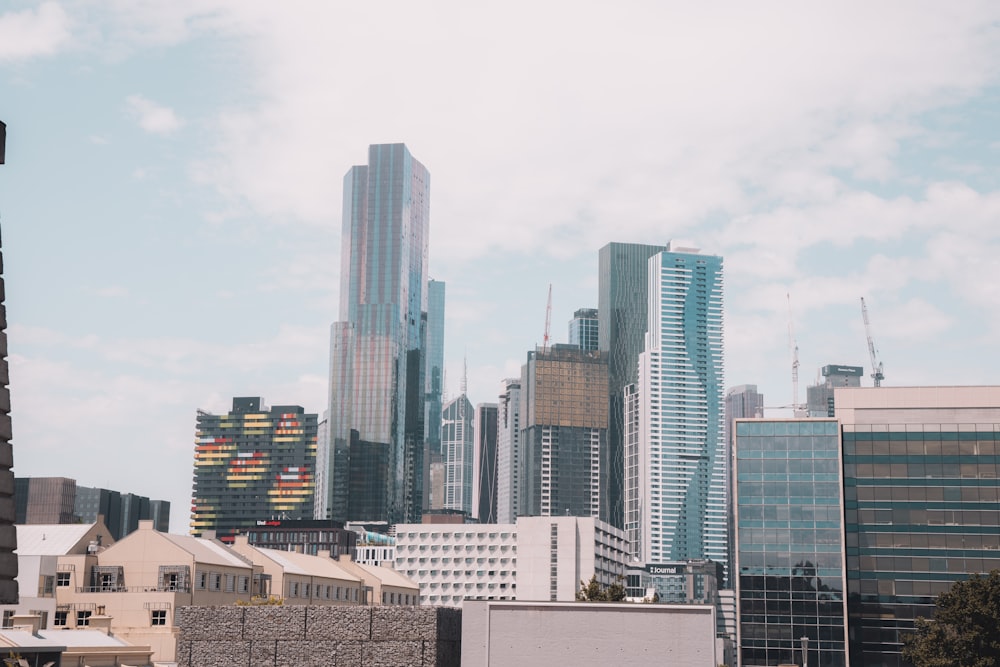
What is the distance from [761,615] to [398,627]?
12129 cm

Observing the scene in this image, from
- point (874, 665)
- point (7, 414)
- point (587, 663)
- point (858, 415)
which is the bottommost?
point (874, 665)

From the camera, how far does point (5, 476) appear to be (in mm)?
31250

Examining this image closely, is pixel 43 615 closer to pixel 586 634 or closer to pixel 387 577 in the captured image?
pixel 387 577

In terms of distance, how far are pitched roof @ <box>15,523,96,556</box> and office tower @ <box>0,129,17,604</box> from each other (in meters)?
105

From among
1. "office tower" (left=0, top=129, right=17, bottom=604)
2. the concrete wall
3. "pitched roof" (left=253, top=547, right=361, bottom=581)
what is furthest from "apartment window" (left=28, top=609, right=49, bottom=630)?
"office tower" (left=0, top=129, right=17, bottom=604)

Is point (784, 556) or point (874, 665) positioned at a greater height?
point (784, 556)

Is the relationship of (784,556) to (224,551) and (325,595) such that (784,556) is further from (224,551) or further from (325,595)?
(224,551)

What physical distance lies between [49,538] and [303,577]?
104 ft

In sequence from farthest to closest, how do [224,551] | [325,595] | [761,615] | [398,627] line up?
1. [761,615]
2. [325,595]
3. [224,551]
4. [398,627]

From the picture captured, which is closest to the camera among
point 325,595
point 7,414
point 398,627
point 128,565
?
point 7,414

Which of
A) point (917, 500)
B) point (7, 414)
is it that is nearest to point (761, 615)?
point (917, 500)

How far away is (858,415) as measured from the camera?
562 ft

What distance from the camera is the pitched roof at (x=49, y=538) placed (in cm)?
13050

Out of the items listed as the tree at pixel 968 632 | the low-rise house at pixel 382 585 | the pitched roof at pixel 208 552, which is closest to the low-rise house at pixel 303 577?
the pitched roof at pixel 208 552
